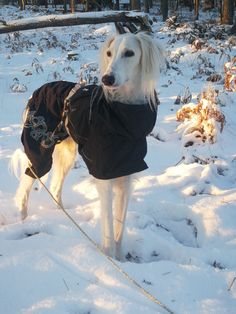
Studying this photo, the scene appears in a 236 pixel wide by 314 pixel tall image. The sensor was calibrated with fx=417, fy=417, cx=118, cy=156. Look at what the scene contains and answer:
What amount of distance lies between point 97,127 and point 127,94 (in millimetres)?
313

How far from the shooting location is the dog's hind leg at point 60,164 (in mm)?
3963

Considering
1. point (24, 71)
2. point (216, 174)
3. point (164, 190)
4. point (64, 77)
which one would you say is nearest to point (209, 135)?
point (216, 174)

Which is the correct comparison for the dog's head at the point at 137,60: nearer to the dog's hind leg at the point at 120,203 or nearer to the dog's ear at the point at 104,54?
the dog's ear at the point at 104,54

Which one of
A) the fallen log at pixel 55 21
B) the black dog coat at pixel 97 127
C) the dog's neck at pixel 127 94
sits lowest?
the black dog coat at pixel 97 127

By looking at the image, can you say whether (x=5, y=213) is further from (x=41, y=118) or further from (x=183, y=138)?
(x=183, y=138)

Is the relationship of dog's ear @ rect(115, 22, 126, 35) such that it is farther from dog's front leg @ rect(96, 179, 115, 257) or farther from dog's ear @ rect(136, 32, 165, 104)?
dog's front leg @ rect(96, 179, 115, 257)

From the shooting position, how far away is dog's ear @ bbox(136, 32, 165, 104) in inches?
113

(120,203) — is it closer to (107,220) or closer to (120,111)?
(107,220)

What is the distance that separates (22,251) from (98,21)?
1635 mm

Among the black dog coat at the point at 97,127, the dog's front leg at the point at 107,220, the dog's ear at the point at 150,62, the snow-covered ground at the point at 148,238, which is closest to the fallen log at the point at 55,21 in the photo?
the dog's ear at the point at 150,62

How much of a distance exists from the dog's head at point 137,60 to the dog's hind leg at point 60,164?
1.24 m

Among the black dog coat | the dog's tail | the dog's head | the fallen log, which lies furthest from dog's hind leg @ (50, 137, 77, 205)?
the fallen log

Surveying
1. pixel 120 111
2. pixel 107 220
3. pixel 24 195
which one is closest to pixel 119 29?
pixel 120 111

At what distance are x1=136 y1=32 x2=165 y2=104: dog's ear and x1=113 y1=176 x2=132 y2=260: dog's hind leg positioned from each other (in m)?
0.69
